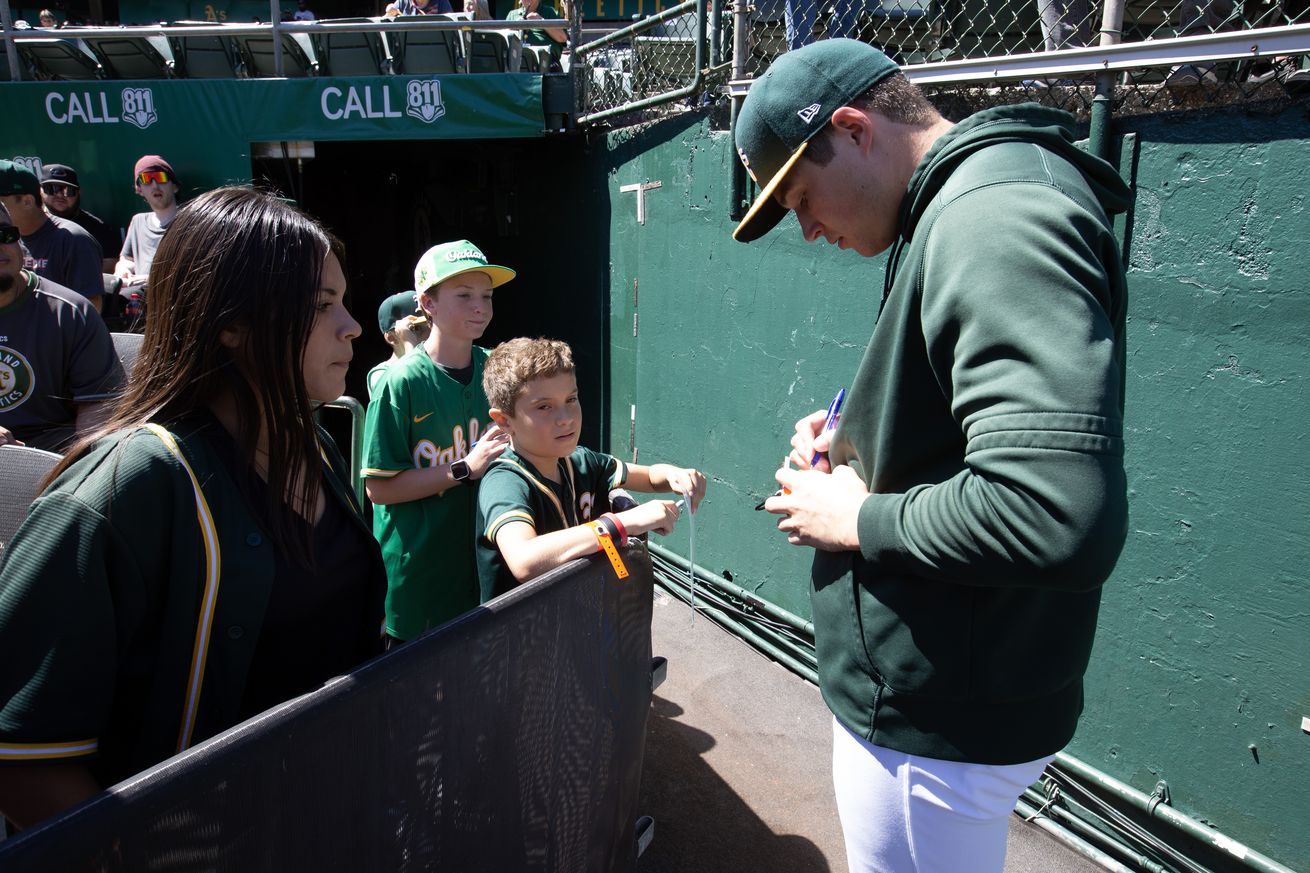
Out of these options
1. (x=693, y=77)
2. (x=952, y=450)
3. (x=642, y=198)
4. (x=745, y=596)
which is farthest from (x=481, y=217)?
(x=952, y=450)

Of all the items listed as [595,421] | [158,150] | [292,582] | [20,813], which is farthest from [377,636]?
[158,150]

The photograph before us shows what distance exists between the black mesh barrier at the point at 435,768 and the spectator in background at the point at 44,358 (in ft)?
8.58

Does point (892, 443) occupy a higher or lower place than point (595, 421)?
higher

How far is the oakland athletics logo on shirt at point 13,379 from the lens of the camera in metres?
3.54

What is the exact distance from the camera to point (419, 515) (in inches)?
112

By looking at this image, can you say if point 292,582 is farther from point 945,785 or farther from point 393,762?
point 945,785

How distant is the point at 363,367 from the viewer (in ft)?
34.7

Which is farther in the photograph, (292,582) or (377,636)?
(377,636)

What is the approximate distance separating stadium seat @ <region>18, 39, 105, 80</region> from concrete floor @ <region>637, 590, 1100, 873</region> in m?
7.48

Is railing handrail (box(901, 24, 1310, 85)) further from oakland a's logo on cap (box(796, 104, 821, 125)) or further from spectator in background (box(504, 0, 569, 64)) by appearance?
spectator in background (box(504, 0, 569, 64))

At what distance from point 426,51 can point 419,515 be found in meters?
5.78

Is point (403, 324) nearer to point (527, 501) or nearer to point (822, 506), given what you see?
point (527, 501)

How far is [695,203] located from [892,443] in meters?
3.82

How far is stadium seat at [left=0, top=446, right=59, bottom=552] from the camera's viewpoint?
206 cm
